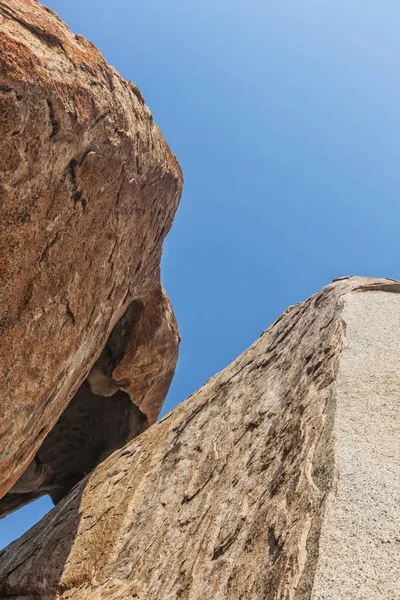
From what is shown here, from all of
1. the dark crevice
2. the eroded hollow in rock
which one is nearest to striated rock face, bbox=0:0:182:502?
the dark crevice

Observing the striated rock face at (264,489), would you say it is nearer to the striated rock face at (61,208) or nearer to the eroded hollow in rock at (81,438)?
the striated rock face at (61,208)

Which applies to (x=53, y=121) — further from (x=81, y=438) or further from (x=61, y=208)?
(x=81, y=438)

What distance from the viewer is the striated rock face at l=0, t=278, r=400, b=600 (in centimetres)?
327

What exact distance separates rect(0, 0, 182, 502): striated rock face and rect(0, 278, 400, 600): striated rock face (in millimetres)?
1859

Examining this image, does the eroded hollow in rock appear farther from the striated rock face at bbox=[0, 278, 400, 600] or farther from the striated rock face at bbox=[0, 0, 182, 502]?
the striated rock face at bbox=[0, 0, 182, 502]

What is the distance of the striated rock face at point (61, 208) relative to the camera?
515 centimetres

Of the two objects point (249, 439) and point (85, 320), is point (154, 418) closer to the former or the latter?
point (85, 320)

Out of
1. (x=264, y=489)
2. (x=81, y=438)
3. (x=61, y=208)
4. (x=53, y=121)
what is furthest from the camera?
(x=81, y=438)

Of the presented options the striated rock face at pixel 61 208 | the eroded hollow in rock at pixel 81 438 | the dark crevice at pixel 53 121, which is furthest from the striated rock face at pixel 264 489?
the eroded hollow in rock at pixel 81 438

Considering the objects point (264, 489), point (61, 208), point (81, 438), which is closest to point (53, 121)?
point (61, 208)

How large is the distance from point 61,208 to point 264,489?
4548mm

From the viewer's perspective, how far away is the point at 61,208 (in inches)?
248

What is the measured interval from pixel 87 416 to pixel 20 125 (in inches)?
506

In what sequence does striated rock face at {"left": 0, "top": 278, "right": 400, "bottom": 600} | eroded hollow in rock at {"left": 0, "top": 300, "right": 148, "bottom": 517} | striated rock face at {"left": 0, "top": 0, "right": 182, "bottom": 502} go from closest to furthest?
striated rock face at {"left": 0, "top": 278, "right": 400, "bottom": 600}
striated rock face at {"left": 0, "top": 0, "right": 182, "bottom": 502}
eroded hollow in rock at {"left": 0, "top": 300, "right": 148, "bottom": 517}
